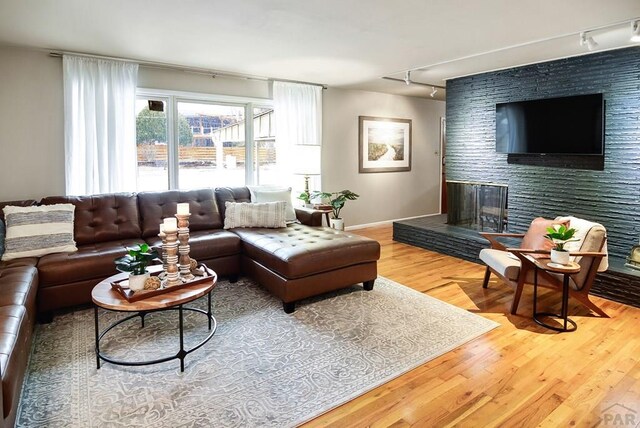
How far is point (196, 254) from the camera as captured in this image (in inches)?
143

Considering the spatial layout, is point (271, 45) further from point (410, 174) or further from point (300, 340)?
point (410, 174)

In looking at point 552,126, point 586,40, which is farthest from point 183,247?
point 552,126

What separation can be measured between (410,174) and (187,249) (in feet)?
17.4

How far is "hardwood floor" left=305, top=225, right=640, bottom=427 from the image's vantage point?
196 centimetres

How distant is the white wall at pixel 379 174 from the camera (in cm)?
624

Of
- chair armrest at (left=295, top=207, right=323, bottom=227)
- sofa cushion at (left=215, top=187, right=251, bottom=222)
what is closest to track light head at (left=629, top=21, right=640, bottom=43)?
chair armrest at (left=295, top=207, right=323, bottom=227)

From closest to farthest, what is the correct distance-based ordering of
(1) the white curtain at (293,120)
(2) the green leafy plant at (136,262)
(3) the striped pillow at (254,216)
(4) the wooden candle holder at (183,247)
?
1. (2) the green leafy plant at (136,262)
2. (4) the wooden candle holder at (183,247)
3. (3) the striped pillow at (254,216)
4. (1) the white curtain at (293,120)

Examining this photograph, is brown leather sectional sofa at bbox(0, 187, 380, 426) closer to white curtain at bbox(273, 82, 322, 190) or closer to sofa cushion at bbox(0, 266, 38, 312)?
sofa cushion at bbox(0, 266, 38, 312)

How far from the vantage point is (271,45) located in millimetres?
3770

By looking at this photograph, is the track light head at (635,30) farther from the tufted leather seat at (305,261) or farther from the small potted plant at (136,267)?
the small potted plant at (136,267)

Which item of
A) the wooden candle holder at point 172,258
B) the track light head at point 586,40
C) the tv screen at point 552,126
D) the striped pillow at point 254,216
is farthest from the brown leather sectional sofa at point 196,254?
the track light head at point 586,40

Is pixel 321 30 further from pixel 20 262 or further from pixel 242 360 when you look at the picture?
pixel 20 262

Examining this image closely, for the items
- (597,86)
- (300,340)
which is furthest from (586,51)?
(300,340)

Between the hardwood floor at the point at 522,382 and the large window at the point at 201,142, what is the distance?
3.48 metres
